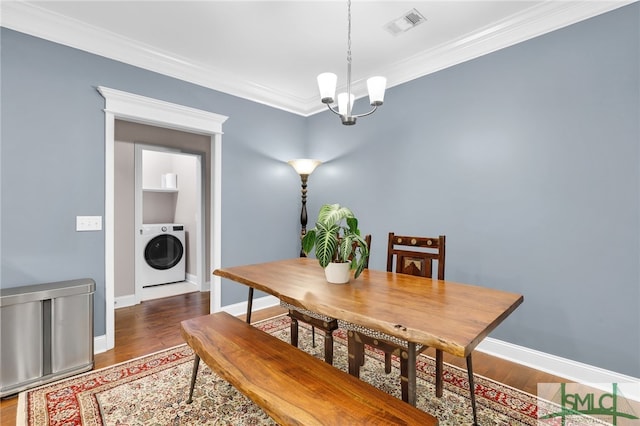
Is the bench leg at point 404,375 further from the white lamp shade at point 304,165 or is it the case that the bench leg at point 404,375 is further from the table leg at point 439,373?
the white lamp shade at point 304,165

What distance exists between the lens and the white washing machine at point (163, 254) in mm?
4562

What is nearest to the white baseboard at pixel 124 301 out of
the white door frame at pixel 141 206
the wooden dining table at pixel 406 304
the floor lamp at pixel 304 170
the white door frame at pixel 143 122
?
the white door frame at pixel 141 206

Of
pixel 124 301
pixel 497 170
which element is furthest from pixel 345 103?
pixel 124 301

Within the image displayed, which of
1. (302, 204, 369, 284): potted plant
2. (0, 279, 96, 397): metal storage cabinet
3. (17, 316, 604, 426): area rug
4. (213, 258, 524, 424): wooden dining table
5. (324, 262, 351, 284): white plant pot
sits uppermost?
(302, 204, 369, 284): potted plant

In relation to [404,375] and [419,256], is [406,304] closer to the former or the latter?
[404,375]

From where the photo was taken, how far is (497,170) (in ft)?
8.14

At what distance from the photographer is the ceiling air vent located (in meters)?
2.27

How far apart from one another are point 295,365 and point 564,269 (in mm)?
2040

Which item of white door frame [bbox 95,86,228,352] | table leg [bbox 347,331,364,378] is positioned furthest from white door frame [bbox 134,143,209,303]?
table leg [bbox 347,331,364,378]

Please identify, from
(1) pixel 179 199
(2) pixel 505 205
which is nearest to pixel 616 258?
(2) pixel 505 205

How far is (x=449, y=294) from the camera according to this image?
1546 millimetres

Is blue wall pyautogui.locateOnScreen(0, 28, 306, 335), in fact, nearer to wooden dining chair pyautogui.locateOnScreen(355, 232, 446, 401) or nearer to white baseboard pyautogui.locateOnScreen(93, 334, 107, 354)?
white baseboard pyautogui.locateOnScreen(93, 334, 107, 354)

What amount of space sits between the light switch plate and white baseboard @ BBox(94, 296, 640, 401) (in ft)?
3.02

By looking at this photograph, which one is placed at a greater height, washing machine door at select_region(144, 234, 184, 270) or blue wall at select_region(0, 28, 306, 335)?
blue wall at select_region(0, 28, 306, 335)
